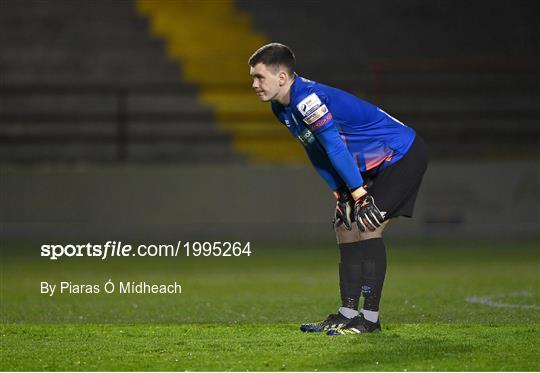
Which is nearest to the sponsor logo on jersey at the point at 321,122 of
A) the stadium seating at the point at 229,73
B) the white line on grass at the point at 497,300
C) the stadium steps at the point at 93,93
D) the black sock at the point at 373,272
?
the black sock at the point at 373,272

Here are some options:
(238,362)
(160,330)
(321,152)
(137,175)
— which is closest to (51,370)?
(238,362)

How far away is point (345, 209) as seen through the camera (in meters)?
6.67

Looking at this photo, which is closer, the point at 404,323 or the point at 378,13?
the point at 404,323

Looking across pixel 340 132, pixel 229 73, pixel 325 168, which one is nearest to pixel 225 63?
pixel 229 73

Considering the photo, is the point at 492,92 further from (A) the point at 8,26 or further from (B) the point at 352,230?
(B) the point at 352,230

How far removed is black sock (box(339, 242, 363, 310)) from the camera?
22.6ft

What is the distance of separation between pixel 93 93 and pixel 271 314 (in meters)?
8.52

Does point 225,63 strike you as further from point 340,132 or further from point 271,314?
point 340,132

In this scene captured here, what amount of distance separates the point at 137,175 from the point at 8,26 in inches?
319

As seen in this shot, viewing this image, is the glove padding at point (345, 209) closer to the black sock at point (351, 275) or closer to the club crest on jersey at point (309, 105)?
the black sock at point (351, 275)

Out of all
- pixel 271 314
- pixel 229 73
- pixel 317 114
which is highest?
pixel 229 73

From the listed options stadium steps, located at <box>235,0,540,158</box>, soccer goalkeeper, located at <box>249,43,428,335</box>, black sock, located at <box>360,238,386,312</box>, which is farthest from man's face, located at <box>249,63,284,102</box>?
stadium steps, located at <box>235,0,540,158</box>

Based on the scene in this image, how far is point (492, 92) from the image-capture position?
18.0 meters

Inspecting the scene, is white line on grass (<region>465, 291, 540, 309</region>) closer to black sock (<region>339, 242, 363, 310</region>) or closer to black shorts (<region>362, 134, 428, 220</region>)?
black sock (<region>339, 242, 363, 310</region>)
